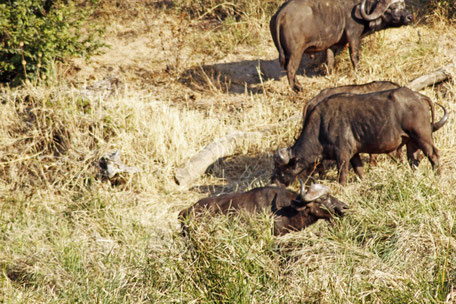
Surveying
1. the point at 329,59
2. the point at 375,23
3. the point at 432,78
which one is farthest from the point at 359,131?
the point at 329,59

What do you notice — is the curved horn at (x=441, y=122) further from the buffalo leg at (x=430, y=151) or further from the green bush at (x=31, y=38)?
the green bush at (x=31, y=38)

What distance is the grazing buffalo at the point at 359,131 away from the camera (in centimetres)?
759

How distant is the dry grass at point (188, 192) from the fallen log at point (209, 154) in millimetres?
132

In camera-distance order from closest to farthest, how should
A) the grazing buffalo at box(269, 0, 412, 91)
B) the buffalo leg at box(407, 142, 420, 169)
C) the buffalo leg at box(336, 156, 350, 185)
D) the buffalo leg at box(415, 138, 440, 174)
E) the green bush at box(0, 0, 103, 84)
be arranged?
the buffalo leg at box(415, 138, 440, 174)
the buffalo leg at box(336, 156, 350, 185)
the buffalo leg at box(407, 142, 420, 169)
the green bush at box(0, 0, 103, 84)
the grazing buffalo at box(269, 0, 412, 91)

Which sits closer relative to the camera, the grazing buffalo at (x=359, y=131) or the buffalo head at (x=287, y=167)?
the grazing buffalo at (x=359, y=131)

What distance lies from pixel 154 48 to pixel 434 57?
232 inches

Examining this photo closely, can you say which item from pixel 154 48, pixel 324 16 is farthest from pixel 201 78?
pixel 324 16

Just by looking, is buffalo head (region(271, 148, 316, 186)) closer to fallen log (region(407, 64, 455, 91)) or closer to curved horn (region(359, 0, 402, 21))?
fallen log (region(407, 64, 455, 91))

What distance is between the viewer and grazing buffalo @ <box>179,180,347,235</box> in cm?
647

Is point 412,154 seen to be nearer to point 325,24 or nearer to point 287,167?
point 287,167

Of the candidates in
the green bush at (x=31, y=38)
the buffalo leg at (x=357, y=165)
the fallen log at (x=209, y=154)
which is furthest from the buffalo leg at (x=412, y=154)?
the green bush at (x=31, y=38)

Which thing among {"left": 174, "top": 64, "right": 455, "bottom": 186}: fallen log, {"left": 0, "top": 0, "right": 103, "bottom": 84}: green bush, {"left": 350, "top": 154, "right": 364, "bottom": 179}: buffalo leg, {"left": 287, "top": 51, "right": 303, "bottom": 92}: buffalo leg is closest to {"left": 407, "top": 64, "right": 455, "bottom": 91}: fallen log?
{"left": 174, "top": 64, "right": 455, "bottom": 186}: fallen log

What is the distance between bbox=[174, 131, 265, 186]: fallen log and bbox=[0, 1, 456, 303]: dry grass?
0.13 meters

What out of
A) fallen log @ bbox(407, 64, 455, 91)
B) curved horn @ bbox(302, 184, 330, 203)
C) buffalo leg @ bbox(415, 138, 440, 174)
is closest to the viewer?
curved horn @ bbox(302, 184, 330, 203)
